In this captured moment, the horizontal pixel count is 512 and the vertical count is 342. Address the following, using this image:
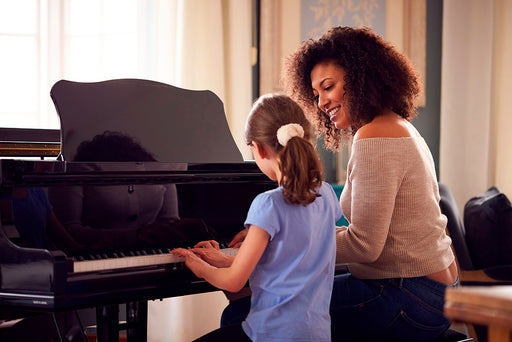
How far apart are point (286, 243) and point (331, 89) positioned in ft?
2.56

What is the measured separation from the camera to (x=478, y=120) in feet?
12.7

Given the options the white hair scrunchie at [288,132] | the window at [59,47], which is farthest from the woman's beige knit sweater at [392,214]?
the window at [59,47]

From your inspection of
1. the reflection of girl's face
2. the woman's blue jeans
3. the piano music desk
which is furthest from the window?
the piano music desk

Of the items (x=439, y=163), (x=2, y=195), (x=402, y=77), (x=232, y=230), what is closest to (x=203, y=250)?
(x=232, y=230)

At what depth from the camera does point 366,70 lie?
6.40 ft

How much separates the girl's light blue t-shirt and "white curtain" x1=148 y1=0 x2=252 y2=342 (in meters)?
1.94

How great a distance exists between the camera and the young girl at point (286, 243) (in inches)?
56.6

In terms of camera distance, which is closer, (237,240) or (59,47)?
(237,240)

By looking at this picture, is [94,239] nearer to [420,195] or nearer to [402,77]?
[420,195]

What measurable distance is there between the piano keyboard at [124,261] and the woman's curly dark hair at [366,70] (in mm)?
765

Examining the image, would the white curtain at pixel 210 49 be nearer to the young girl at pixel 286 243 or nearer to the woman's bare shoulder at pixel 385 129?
the woman's bare shoulder at pixel 385 129

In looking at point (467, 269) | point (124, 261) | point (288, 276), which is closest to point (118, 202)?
point (124, 261)

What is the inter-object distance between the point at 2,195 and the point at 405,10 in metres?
3.06

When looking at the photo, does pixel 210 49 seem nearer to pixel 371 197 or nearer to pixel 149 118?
pixel 149 118
